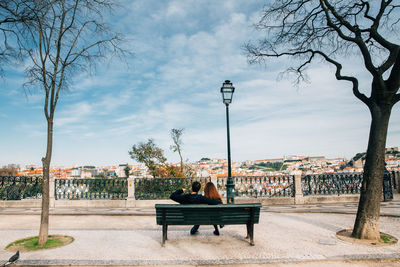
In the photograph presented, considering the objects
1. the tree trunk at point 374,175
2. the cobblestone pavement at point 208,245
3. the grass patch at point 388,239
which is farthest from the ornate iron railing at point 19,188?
the grass patch at point 388,239

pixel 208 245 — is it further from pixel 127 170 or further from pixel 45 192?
pixel 127 170

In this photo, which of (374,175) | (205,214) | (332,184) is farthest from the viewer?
(332,184)

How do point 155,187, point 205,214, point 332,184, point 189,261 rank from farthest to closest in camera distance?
1. point 155,187
2. point 332,184
3. point 205,214
4. point 189,261

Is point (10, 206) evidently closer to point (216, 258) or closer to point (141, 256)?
point (141, 256)

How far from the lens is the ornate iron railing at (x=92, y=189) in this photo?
556 inches

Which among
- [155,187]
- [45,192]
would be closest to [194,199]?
[45,192]

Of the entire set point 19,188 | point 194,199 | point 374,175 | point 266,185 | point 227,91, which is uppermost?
point 227,91

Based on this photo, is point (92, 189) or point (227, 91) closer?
point (227, 91)

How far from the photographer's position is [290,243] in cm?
614

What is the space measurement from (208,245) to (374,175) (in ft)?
13.3

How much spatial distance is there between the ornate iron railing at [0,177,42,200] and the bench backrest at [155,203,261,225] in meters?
11.5

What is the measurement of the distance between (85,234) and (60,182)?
314 inches

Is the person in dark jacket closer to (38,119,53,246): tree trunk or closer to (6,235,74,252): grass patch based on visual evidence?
(6,235,74,252): grass patch

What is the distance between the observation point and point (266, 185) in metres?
13.9
